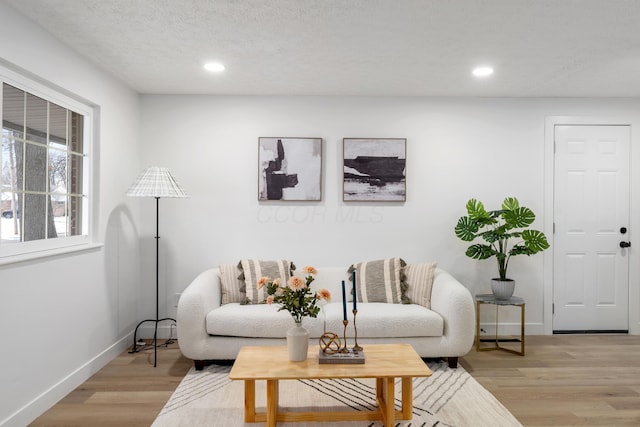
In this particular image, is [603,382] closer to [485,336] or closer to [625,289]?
[485,336]

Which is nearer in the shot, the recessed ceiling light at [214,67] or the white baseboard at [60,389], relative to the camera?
the white baseboard at [60,389]

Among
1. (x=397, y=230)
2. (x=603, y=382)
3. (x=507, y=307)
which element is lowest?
(x=603, y=382)

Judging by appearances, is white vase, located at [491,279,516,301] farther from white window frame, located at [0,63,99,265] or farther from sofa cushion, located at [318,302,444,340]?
white window frame, located at [0,63,99,265]

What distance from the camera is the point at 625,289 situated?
173 inches

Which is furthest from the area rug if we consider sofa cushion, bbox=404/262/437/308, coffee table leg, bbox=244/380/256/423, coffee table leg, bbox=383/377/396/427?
sofa cushion, bbox=404/262/437/308

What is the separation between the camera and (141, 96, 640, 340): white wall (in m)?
4.28

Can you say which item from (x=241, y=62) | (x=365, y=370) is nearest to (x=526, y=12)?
(x=241, y=62)

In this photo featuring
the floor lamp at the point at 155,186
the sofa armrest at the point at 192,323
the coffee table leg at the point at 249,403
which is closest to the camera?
the coffee table leg at the point at 249,403

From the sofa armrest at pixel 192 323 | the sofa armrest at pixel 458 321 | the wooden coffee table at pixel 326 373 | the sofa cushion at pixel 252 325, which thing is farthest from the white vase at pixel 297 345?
the sofa armrest at pixel 458 321

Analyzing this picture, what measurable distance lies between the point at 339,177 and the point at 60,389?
2.86 meters

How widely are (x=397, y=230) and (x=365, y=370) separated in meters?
2.16

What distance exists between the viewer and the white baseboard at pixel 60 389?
2451 mm

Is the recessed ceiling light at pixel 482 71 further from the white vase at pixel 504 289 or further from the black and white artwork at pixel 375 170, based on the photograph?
the white vase at pixel 504 289

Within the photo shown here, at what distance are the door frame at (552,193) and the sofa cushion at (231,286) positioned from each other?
303 centimetres
